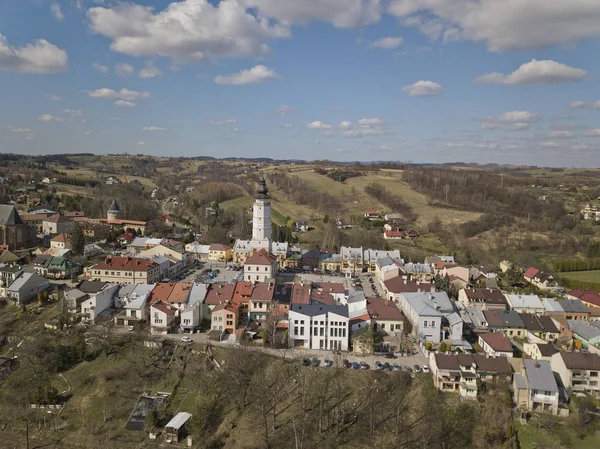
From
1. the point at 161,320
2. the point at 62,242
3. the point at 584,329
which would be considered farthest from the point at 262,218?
the point at 584,329

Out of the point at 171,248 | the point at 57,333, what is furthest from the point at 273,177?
the point at 57,333

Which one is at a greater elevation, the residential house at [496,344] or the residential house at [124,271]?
the residential house at [124,271]

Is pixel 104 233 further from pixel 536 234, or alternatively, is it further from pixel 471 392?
pixel 536 234

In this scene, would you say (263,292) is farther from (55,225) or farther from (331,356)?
(55,225)

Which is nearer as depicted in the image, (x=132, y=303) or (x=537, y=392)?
(x=537, y=392)

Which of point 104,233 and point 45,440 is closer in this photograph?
point 45,440

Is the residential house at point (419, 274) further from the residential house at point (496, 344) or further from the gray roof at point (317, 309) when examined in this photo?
the gray roof at point (317, 309)

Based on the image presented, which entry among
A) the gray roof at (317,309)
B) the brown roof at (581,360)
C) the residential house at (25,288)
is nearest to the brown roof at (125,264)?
the residential house at (25,288)
